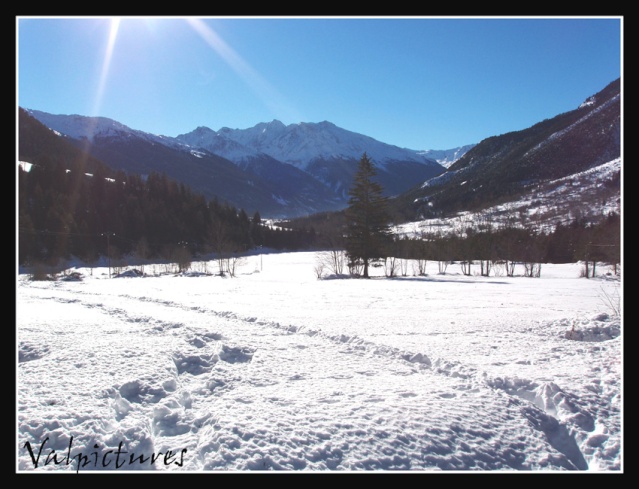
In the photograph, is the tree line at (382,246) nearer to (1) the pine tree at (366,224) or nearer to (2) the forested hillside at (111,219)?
(1) the pine tree at (366,224)

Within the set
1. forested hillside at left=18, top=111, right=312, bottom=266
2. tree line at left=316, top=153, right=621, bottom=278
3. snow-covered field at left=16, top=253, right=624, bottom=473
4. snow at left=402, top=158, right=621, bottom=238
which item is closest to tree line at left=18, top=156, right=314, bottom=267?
forested hillside at left=18, top=111, right=312, bottom=266

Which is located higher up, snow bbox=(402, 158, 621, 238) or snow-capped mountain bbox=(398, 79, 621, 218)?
snow-capped mountain bbox=(398, 79, 621, 218)

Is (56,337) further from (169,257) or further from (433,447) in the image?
(169,257)

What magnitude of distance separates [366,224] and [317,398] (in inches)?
1262

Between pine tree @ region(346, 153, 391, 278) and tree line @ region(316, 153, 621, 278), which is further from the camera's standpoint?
tree line @ region(316, 153, 621, 278)

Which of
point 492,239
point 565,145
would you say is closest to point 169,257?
point 492,239

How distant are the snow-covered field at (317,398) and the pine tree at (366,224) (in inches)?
1068

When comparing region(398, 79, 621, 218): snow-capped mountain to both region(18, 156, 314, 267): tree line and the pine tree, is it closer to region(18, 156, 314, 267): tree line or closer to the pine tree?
region(18, 156, 314, 267): tree line

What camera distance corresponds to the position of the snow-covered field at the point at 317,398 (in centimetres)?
338

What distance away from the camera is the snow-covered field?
338 centimetres

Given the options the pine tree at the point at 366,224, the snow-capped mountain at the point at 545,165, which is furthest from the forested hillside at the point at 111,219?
the snow-capped mountain at the point at 545,165

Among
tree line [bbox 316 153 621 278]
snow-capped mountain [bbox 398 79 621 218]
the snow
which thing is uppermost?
snow-capped mountain [bbox 398 79 621 218]

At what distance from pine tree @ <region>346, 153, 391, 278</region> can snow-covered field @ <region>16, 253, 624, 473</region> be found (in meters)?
27.1

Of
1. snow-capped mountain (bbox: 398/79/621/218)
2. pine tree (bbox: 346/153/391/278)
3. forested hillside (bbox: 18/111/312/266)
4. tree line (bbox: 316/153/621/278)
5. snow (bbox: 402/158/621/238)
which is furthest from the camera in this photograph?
snow-capped mountain (bbox: 398/79/621/218)
